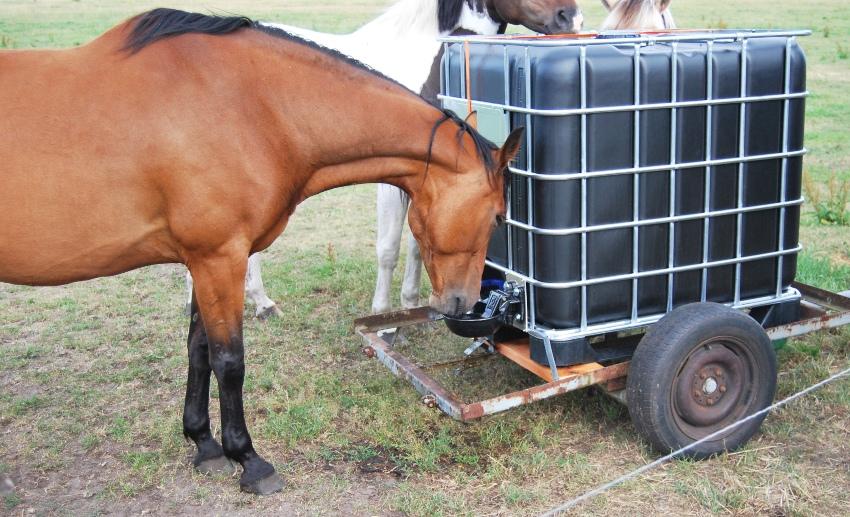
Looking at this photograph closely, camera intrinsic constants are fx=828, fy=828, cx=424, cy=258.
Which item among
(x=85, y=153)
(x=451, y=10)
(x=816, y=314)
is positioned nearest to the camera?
(x=85, y=153)

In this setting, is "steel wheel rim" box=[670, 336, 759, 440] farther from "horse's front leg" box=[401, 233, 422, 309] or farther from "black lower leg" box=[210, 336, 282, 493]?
"horse's front leg" box=[401, 233, 422, 309]

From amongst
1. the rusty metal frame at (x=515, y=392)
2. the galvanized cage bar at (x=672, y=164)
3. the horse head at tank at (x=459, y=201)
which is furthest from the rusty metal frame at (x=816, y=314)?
the horse head at tank at (x=459, y=201)

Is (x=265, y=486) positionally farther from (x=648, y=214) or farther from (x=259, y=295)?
(x=259, y=295)

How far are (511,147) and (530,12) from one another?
2.20 metres

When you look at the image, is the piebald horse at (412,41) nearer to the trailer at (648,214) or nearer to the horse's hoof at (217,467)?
the trailer at (648,214)

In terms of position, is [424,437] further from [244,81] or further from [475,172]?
[244,81]

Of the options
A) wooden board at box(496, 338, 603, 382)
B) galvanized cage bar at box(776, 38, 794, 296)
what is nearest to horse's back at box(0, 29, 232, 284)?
wooden board at box(496, 338, 603, 382)

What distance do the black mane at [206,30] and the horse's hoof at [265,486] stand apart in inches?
56.1

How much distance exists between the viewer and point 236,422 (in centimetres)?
335

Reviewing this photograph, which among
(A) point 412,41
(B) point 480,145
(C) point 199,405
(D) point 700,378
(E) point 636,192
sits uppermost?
(A) point 412,41

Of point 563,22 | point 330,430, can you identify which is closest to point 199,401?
point 330,430

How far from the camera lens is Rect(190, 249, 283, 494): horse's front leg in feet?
10.3

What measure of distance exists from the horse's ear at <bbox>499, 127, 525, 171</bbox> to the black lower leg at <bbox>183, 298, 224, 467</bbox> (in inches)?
57.2

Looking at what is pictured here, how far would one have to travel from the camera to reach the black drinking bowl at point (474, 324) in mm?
3461
